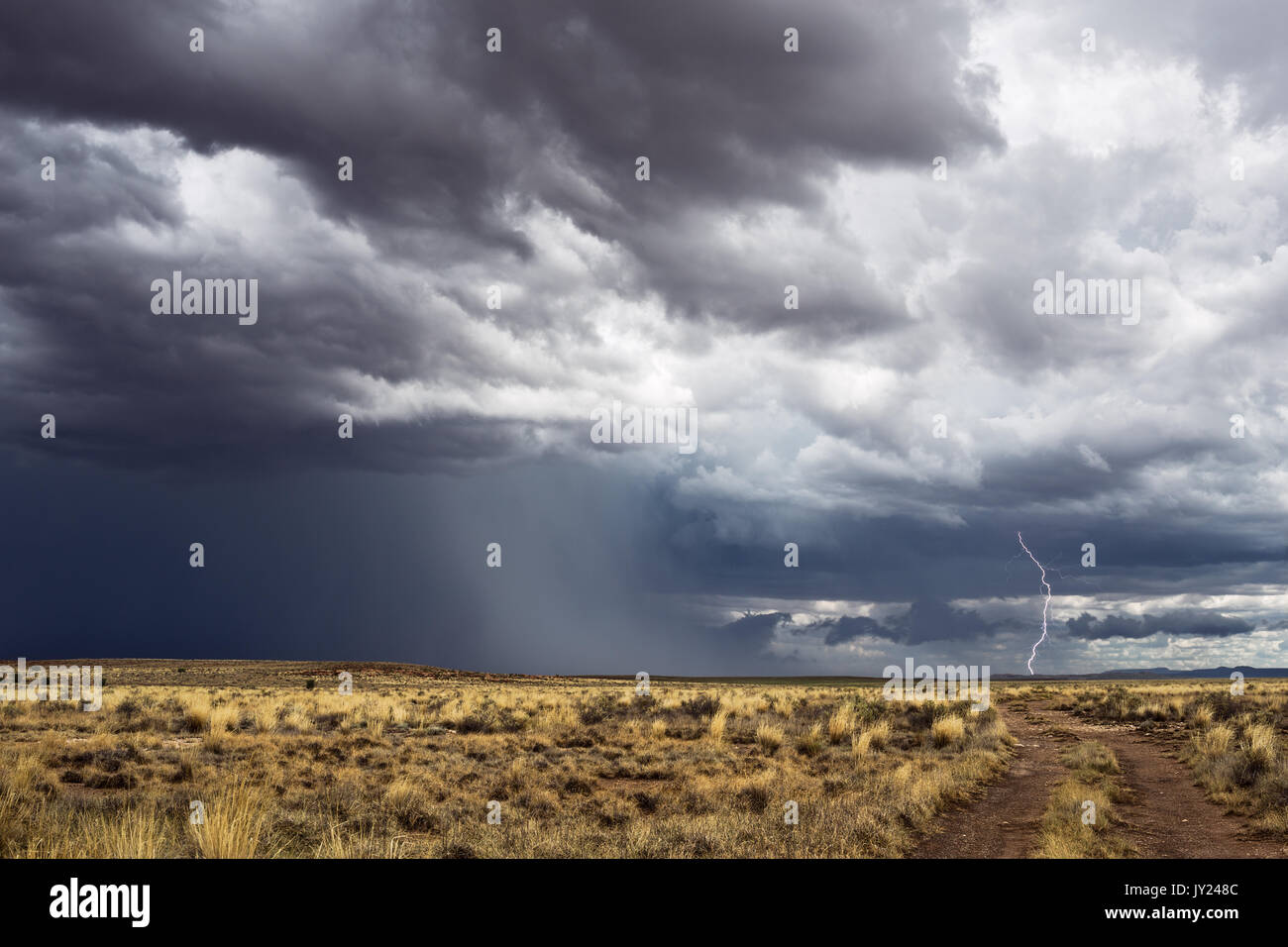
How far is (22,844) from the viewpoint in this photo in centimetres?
875

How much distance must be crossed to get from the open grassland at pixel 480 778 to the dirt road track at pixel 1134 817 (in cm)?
66

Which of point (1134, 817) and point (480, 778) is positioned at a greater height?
point (1134, 817)

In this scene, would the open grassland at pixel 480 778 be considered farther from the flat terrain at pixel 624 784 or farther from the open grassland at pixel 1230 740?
the open grassland at pixel 1230 740

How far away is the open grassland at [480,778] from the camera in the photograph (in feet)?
34.2

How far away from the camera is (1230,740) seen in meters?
21.7

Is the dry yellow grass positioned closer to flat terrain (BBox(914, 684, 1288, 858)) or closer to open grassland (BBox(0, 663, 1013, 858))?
flat terrain (BBox(914, 684, 1288, 858))

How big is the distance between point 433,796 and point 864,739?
1342 centimetres

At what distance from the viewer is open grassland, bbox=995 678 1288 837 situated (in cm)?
1453

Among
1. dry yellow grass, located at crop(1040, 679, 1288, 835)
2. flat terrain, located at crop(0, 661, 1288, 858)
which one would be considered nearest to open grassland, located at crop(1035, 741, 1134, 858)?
flat terrain, located at crop(0, 661, 1288, 858)
